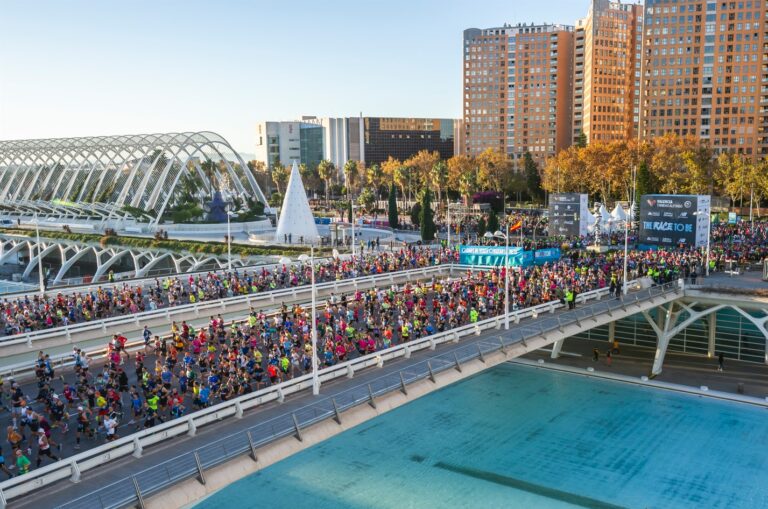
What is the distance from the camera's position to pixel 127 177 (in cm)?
8894

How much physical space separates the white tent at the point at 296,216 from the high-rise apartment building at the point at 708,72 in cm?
9734

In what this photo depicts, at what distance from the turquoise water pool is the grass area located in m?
27.9

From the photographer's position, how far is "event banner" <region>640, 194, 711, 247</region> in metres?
49.9

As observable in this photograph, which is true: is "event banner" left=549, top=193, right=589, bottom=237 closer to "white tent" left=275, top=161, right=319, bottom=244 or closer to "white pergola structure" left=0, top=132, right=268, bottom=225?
"white tent" left=275, top=161, right=319, bottom=244

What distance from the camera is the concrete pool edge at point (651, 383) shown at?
3563 centimetres

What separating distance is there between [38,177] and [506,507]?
3956 inches

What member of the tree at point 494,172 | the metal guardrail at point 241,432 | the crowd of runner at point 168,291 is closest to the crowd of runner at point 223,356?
the metal guardrail at point 241,432

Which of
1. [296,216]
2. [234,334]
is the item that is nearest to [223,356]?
[234,334]

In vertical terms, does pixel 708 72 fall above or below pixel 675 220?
above

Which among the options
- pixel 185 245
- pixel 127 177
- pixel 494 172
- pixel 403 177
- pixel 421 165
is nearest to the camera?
pixel 185 245

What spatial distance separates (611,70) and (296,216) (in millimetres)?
108923

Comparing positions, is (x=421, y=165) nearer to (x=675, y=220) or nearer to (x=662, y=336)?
(x=675, y=220)

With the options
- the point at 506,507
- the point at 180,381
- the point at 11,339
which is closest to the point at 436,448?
the point at 506,507

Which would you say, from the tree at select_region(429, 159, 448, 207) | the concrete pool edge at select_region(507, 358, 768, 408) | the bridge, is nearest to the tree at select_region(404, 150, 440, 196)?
the tree at select_region(429, 159, 448, 207)
